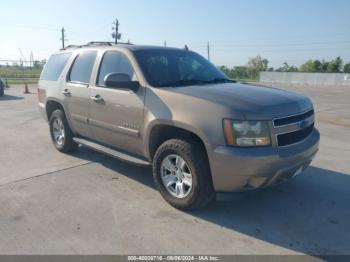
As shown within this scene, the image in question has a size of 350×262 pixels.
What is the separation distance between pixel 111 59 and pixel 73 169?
6.09 feet

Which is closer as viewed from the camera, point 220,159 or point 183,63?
point 220,159

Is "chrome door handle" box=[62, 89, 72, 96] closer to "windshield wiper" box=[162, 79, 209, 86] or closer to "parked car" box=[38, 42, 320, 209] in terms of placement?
"parked car" box=[38, 42, 320, 209]

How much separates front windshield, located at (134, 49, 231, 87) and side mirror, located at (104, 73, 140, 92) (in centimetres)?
22

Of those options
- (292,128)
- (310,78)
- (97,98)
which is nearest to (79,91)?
(97,98)

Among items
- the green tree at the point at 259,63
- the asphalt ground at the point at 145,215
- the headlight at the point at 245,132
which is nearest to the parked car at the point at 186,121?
the headlight at the point at 245,132

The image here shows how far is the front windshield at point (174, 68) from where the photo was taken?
439cm

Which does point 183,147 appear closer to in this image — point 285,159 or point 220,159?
point 220,159

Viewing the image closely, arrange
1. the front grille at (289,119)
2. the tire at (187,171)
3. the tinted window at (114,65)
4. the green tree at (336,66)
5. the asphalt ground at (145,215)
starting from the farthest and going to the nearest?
the green tree at (336,66), the tinted window at (114,65), the tire at (187,171), the front grille at (289,119), the asphalt ground at (145,215)

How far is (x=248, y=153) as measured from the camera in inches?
132

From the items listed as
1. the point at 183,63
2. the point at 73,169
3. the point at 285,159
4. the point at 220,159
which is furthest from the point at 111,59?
the point at 285,159

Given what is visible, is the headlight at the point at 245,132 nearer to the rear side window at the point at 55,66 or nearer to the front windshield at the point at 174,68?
the front windshield at the point at 174,68

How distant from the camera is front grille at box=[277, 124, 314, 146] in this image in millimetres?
3549

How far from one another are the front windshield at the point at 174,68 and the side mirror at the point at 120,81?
0.22 metres

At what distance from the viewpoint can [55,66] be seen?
627 cm
